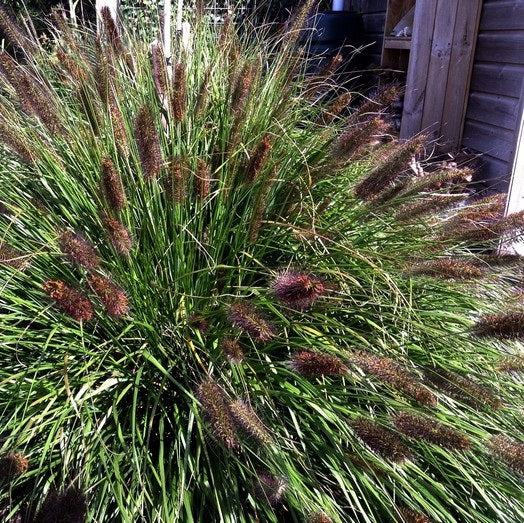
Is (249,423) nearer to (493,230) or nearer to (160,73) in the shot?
(493,230)

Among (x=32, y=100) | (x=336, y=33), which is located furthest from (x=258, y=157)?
(x=336, y=33)

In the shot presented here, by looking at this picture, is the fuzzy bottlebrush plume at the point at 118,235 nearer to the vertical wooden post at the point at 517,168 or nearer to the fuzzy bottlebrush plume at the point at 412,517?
the fuzzy bottlebrush plume at the point at 412,517

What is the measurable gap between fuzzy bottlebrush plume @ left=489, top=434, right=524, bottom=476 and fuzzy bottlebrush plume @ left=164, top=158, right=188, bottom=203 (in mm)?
888

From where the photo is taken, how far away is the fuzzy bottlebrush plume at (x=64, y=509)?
46.1 inches

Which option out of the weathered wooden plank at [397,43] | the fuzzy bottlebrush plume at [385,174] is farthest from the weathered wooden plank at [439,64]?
the fuzzy bottlebrush plume at [385,174]

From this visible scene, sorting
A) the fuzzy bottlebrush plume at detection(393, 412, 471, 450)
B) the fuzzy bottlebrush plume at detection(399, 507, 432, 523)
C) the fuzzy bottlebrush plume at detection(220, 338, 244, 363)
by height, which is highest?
the fuzzy bottlebrush plume at detection(220, 338, 244, 363)

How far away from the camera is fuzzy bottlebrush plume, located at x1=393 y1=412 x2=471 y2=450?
1.20 metres

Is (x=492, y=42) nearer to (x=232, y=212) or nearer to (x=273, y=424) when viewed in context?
(x=232, y=212)

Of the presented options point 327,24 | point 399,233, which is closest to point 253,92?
point 399,233

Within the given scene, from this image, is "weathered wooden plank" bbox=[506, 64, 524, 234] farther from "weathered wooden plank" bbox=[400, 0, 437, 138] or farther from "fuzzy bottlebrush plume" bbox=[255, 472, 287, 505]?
"fuzzy bottlebrush plume" bbox=[255, 472, 287, 505]

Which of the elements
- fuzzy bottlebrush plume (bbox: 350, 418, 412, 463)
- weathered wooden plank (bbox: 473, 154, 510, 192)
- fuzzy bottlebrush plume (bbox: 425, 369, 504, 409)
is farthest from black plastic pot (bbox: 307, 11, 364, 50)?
fuzzy bottlebrush plume (bbox: 350, 418, 412, 463)

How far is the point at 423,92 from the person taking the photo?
4.64 meters

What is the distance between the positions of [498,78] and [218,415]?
3530mm

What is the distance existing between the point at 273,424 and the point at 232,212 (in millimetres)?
632
